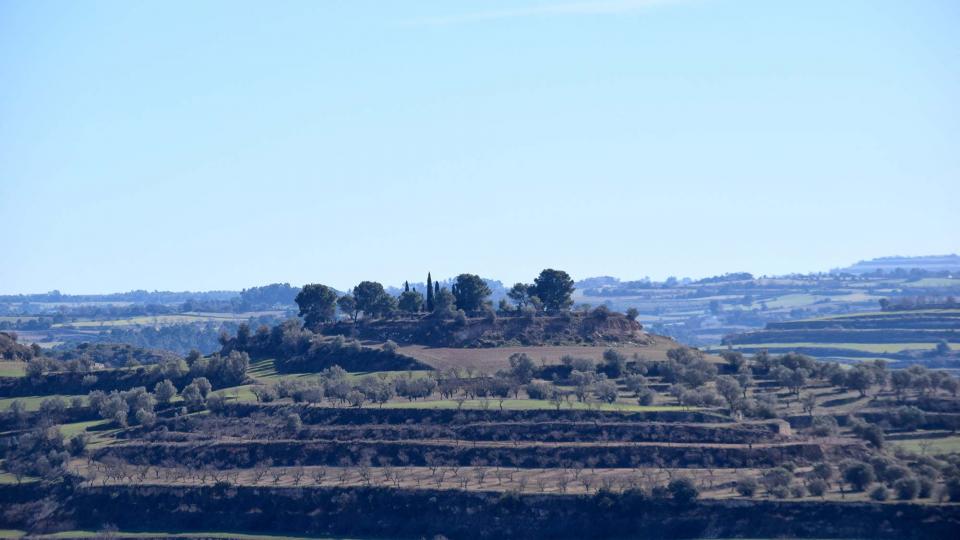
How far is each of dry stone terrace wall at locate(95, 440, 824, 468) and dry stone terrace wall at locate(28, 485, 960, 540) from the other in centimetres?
742

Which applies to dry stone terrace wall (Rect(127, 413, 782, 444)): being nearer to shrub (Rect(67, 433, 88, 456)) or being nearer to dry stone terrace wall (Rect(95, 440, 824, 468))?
dry stone terrace wall (Rect(95, 440, 824, 468))

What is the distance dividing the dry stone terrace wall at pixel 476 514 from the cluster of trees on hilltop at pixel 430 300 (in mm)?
56021

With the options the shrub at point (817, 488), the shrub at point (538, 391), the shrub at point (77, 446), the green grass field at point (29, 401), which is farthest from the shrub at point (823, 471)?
the green grass field at point (29, 401)

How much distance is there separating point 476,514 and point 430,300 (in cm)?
6657

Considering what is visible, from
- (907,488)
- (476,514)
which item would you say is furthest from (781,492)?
(476,514)

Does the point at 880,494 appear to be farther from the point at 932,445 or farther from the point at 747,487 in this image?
the point at 932,445

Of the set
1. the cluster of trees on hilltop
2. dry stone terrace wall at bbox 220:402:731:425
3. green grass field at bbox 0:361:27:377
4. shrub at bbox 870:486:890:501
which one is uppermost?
the cluster of trees on hilltop

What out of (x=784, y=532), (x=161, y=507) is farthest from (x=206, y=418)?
(x=784, y=532)

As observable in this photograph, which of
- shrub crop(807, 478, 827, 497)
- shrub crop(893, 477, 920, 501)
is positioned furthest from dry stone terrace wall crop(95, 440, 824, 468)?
shrub crop(893, 477, 920, 501)

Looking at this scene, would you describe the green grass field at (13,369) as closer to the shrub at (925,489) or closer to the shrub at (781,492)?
the shrub at (781,492)

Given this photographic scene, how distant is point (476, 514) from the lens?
95.9 meters

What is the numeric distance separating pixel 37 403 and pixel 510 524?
58.5 metres

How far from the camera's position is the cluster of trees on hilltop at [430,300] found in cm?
15888

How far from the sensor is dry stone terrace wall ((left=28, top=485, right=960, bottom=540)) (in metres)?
88.4
